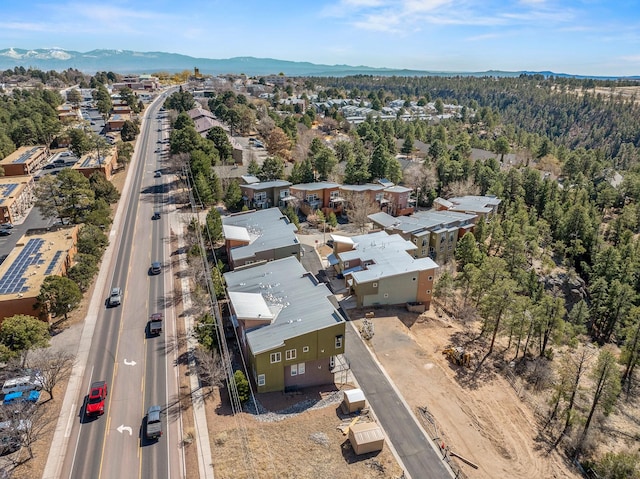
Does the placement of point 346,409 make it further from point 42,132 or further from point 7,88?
point 7,88

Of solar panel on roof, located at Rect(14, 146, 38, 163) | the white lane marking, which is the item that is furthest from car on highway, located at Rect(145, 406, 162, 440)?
solar panel on roof, located at Rect(14, 146, 38, 163)

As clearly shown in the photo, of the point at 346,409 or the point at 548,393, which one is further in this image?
the point at 548,393

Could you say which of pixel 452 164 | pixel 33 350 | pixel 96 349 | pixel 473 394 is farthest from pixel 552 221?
pixel 33 350

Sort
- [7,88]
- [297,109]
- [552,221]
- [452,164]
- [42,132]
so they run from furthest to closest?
[7,88]
[297,109]
[42,132]
[452,164]
[552,221]

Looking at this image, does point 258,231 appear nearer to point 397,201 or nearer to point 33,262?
point 33,262

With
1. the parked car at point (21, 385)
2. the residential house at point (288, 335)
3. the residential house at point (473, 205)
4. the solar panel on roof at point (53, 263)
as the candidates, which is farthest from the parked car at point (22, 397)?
the residential house at point (473, 205)

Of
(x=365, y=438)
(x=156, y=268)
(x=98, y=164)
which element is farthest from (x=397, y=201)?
(x=98, y=164)

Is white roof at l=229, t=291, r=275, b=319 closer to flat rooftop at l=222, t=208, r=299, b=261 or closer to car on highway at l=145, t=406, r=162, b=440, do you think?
car on highway at l=145, t=406, r=162, b=440
